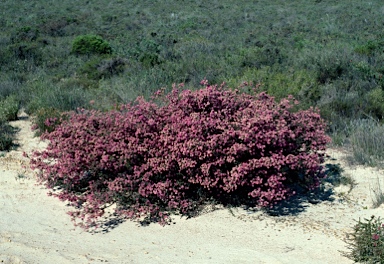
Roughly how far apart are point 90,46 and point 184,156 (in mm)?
15219

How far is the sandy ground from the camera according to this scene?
528cm

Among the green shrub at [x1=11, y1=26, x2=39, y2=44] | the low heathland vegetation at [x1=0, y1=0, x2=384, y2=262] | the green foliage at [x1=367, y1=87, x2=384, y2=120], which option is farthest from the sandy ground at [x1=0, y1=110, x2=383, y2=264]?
the green shrub at [x1=11, y1=26, x2=39, y2=44]

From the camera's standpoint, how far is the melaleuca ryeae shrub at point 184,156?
6195mm

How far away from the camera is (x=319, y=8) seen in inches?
1453

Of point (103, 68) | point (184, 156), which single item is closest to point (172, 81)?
point (103, 68)

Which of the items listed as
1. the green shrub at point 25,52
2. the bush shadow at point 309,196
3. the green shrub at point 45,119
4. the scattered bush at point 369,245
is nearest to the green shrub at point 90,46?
the green shrub at point 25,52

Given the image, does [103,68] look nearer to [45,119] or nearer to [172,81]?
[172,81]

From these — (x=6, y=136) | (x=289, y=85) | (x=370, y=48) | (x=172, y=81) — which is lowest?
(x=370, y=48)

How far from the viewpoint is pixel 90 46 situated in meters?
20.5

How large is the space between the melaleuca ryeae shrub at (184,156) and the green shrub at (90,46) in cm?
1356

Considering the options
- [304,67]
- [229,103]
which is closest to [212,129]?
[229,103]

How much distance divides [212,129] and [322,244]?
6.38 feet

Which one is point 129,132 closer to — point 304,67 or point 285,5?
point 304,67

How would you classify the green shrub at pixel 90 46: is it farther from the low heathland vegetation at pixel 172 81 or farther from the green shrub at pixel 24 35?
the green shrub at pixel 24 35
